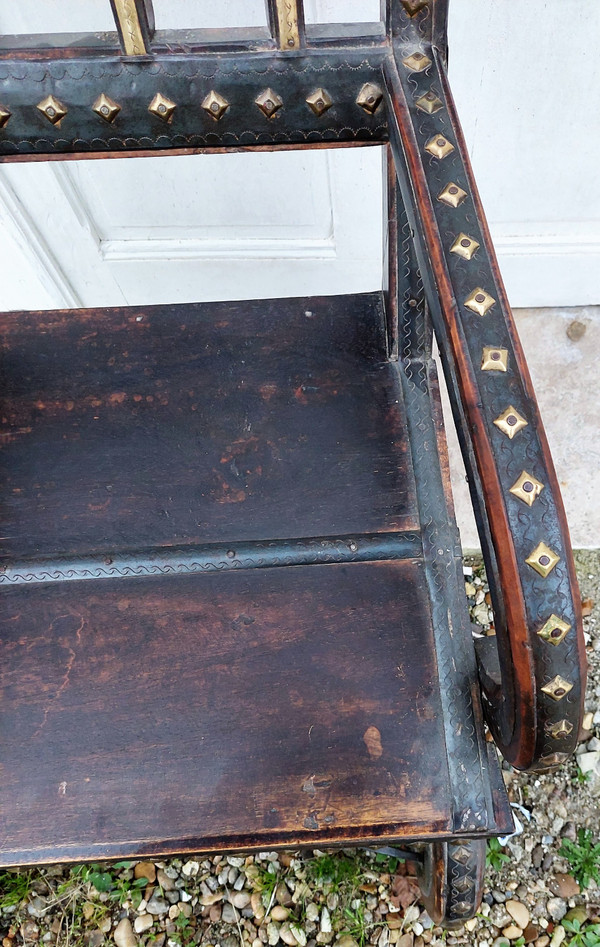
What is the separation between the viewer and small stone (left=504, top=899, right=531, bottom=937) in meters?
1.19

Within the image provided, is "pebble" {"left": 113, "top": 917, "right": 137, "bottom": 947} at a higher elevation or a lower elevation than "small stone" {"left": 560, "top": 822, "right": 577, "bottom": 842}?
higher

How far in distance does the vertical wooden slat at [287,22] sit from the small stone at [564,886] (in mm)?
1278

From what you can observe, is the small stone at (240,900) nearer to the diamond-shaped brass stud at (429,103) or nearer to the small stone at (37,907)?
the small stone at (37,907)

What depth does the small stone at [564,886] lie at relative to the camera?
3.96ft

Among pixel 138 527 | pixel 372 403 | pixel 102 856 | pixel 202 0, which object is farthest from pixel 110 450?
pixel 202 0

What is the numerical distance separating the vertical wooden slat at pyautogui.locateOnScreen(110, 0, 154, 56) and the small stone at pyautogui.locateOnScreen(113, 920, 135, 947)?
1.27 metres

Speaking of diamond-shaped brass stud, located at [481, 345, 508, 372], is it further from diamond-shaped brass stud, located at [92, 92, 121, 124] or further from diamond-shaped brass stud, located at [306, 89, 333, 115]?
diamond-shaped brass stud, located at [92, 92, 121, 124]

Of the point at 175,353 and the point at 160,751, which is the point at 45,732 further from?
the point at 175,353

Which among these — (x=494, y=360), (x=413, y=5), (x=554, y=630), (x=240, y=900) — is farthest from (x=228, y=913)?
(x=413, y=5)

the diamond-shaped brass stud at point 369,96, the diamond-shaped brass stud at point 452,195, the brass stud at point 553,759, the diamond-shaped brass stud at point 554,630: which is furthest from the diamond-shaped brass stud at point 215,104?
the brass stud at point 553,759

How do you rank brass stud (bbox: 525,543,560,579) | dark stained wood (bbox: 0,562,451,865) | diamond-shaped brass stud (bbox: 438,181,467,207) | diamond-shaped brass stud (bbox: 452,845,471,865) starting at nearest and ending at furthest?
brass stud (bbox: 525,543,560,579)
diamond-shaped brass stud (bbox: 438,181,467,207)
dark stained wood (bbox: 0,562,451,865)
diamond-shaped brass stud (bbox: 452,845,471,865)

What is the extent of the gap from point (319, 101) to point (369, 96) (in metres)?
0.05

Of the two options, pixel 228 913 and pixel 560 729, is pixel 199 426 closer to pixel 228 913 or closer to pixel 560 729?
pixel 560 729

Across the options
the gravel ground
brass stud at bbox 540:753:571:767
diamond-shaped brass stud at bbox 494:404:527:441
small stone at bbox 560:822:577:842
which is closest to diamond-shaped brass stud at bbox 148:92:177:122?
diamond-shaped brass stud at bbox 494:404:527:441
